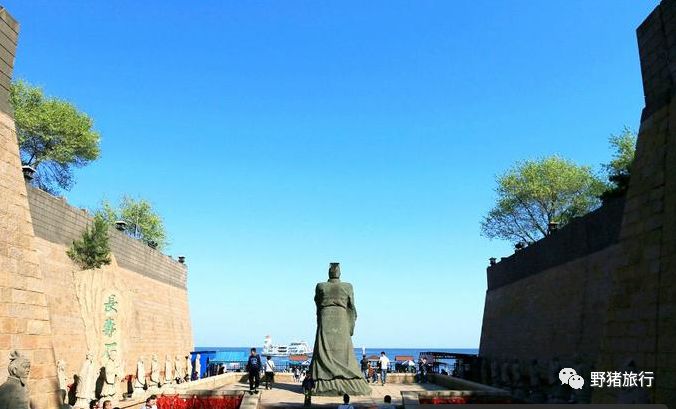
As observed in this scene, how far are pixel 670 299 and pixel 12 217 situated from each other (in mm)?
10163

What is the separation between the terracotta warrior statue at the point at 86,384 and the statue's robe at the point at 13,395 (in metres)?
8.32

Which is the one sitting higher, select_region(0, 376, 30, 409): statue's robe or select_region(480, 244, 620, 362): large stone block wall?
select_region(480, 244, 620, 362): large stone block wall

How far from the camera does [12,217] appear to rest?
8.80 metres

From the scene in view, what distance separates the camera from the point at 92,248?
62.9 feet

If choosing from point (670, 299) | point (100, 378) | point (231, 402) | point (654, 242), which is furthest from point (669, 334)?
point (100, 378)

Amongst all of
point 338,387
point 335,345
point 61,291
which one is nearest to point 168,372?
point 61,291

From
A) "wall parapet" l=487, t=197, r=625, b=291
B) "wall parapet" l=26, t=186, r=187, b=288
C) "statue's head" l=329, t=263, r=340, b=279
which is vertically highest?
"wall parapet" l=487, t=197, r=625, b=291

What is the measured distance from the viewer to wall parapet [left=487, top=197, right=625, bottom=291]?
18047mm

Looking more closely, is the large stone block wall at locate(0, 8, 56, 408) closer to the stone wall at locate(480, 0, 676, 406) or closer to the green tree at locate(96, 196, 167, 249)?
the stone wall at locate(480, 0, 676, 406)

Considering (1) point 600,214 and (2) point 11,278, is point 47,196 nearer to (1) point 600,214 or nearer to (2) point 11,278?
(2) point 11,278

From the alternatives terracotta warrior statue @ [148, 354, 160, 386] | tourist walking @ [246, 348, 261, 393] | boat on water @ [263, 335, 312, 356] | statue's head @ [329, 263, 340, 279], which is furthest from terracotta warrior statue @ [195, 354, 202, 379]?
boat on water @ [263, 335, 312, 356]

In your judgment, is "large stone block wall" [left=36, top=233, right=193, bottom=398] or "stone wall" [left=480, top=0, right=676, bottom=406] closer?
"stone wall" [left=480, top=0, right=676, bottom=406]

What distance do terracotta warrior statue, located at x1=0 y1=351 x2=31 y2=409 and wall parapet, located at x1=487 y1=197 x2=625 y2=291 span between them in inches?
651

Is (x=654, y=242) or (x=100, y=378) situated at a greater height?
(x=654, y=242)
